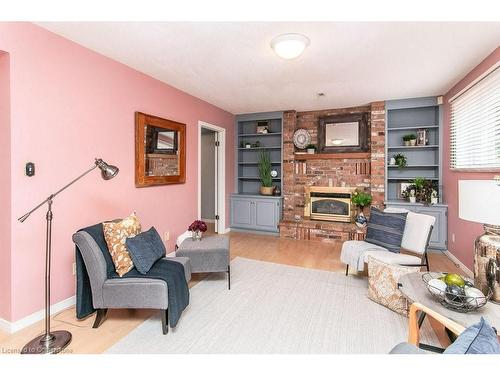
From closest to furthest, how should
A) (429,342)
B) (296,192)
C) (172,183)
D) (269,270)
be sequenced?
(429,342), (269,270), (172,183), (296,192)

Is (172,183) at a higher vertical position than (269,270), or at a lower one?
higher

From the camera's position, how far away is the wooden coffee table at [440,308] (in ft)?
4.63

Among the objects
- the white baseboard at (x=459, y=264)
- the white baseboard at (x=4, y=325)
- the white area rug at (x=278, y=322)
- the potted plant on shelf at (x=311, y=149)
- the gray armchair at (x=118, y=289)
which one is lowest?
the white area rug at (x=278, y=322)

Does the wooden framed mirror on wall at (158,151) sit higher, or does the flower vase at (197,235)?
the wooden framed mirror on wall at (158,151)

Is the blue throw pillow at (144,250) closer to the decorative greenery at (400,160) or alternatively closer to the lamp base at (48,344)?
the lamp base at (48,344)

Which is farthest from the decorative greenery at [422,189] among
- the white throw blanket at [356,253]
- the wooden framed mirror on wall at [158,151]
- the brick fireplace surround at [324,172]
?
the wooden framed mirror on wall at [158,151]

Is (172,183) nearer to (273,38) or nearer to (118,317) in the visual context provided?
(118,317)

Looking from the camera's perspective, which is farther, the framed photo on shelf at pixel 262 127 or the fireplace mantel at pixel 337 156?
the framed photo on shelf at pixel 262 127

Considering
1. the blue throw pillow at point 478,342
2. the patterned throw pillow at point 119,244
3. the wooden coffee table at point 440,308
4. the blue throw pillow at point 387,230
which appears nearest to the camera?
the blue throw pillow at point 478,342

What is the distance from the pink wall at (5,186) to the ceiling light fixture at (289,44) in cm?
210

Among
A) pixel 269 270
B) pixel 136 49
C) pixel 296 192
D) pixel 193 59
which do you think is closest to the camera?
pixel 136 49
